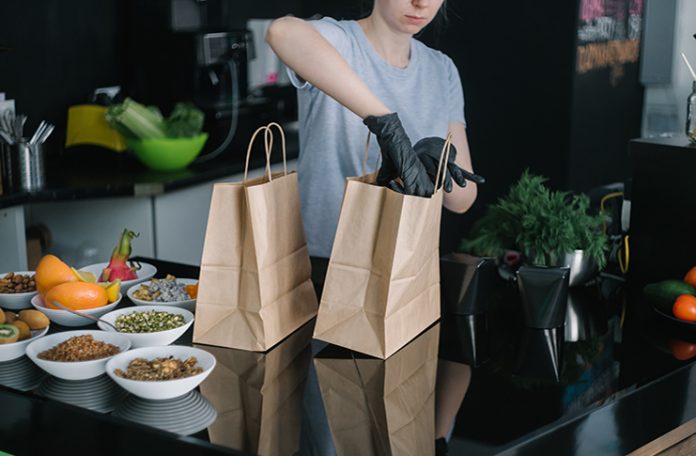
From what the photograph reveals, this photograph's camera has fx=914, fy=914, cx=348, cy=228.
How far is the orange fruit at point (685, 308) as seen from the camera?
1738 millimetres

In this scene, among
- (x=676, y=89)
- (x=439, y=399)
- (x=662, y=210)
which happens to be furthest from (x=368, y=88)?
(x=676, y=89)

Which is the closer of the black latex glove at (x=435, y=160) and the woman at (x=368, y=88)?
the black latex glove at (x=435, y=160)

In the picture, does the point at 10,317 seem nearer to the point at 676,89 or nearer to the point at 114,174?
the point at 114,174

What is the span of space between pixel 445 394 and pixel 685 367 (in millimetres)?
444

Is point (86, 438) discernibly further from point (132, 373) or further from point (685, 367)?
point (685, 367)

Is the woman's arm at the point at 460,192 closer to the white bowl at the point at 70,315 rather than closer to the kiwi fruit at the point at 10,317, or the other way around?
the white bowl at the point at 70,315

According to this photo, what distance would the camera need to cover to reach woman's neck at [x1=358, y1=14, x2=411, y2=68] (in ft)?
6.95

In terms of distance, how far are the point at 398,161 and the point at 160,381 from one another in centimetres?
56

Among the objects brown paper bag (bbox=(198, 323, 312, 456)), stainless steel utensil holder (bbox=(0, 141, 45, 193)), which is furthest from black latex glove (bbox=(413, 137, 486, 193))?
stainless steel utensil holder (bbox=(0, 141, 45, 193))

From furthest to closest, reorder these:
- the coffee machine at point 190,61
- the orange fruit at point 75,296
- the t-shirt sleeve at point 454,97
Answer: the coffee machine at point 190,61
the t-shirt sleeve at point 454,97
the orange fruit at point 75,296

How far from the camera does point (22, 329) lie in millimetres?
1526

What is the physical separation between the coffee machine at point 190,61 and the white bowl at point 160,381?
227cm

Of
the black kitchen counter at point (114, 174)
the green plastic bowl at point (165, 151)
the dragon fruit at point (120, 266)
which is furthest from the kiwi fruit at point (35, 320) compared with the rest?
the green plastic bowl at point (165, 151)

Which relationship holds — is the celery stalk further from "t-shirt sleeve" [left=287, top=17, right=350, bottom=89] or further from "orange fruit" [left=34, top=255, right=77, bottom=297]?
"orange fruit" [left=34, top=255, right=77, bottom=297]
